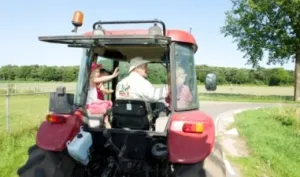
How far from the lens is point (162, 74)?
488 cm

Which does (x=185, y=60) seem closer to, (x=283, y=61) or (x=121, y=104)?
(x=121, y=104)

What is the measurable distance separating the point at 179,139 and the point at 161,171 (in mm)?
608

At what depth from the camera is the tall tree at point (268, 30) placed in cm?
3341

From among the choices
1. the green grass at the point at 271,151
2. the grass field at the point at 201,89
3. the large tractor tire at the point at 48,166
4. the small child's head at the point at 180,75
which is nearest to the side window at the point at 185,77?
the small child's head at the point at 180,75

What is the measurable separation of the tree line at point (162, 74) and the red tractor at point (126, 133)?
78cm

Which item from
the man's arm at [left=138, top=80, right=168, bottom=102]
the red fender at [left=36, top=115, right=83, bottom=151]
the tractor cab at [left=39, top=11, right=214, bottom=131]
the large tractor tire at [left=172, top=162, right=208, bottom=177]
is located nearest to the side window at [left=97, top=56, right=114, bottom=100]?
the tractor cab at [left=39, top=11, right=214, bottom=131]

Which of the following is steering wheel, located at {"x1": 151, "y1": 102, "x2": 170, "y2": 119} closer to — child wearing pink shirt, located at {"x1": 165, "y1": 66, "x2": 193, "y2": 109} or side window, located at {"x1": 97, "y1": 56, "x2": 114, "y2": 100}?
child wearing pink shirt, located at {"x1": 165, "y1": 66, "x2": 193, "y2": 109}

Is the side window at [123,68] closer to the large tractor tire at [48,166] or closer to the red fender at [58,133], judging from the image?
the red fender at [58,133]

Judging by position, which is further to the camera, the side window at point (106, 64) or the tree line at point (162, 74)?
the tree line at point (162, 74)

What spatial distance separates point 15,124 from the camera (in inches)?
399

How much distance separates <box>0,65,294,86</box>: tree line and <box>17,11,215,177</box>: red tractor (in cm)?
78

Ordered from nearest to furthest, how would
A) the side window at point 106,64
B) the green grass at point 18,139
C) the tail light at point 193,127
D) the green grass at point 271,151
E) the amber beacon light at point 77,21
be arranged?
→ 1. the tail light at point 193,127
2. the amber beacon light at point 77,21
3. the side window at point 106,64
4. the green grass at point 18,139
5. the green grass at point 271,151

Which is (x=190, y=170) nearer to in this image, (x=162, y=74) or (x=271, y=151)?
(x=162, y=74)

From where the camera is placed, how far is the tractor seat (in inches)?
161
